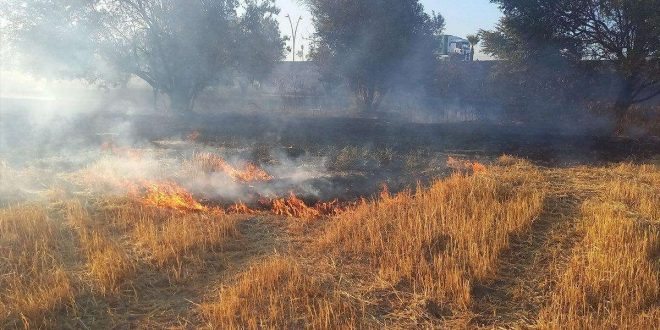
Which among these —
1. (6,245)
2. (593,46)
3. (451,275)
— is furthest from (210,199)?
(593,46)

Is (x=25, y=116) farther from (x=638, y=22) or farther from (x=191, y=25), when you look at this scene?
(x=638, y=22)

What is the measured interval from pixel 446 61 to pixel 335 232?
19.6 meters

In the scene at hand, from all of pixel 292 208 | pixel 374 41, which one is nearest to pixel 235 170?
pixel 292 208

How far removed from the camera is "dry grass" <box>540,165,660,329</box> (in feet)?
11.6

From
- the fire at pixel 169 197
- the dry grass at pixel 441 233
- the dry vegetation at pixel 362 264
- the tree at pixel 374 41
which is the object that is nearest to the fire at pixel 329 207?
the dry vegetation at pixel 362 264

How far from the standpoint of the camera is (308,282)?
4.34m

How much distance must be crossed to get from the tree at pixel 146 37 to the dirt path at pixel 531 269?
17.4 metres

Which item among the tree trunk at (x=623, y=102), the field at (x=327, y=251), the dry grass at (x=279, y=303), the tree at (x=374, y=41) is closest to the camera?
the dry grass at (x=279, y=303)

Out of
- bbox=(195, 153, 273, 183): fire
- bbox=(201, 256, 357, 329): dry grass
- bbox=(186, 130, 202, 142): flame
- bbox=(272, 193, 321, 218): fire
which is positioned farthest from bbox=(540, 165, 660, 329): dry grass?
bbox=(186, 130, 202, 142): flame

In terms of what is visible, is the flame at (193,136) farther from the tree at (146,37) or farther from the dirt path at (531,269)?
the dirt path at (531,269)

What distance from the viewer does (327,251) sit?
5.29m

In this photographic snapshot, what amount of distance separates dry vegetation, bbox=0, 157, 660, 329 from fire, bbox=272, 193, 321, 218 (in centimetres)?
56

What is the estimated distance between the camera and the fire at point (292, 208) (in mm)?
7223

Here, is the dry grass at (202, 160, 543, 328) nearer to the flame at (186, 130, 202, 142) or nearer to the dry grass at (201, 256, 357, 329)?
the dry grass at (201, 256, 357, 329)
